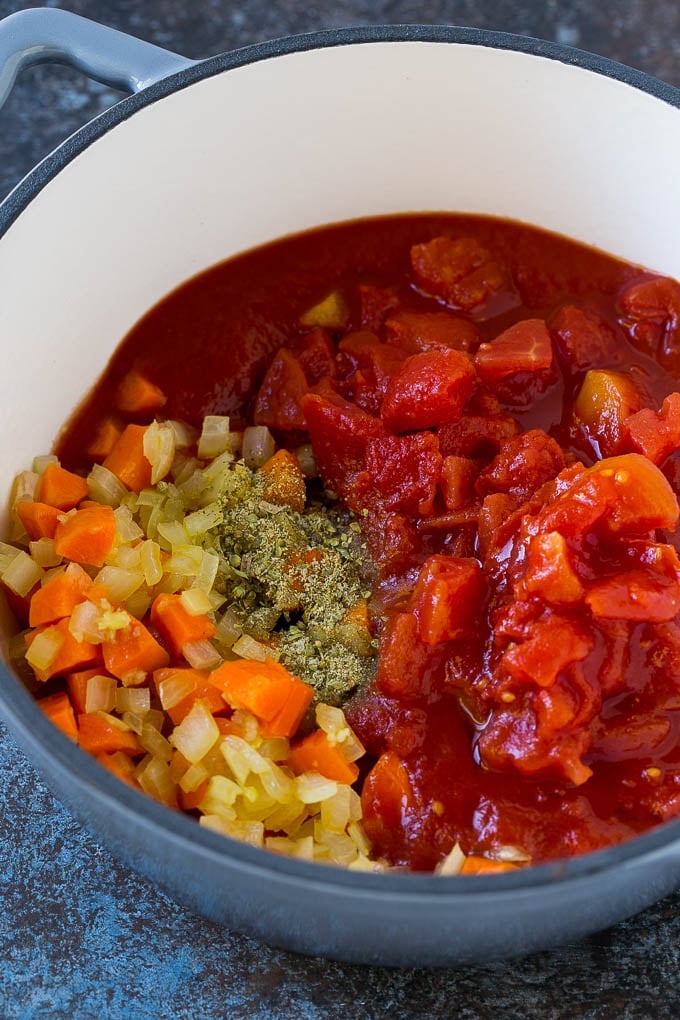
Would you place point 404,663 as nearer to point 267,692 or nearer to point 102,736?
point 267,692

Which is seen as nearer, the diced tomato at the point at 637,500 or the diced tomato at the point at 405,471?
the diced tomato at the point at 637,500

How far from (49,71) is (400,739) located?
230 cm

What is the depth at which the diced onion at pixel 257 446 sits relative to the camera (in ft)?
8.13

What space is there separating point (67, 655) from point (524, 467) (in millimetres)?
961

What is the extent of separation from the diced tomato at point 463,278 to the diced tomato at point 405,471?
468mm

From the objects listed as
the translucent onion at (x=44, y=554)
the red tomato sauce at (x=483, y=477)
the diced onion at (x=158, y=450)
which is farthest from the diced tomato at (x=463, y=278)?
the translucent onion at (x=44, y=554)

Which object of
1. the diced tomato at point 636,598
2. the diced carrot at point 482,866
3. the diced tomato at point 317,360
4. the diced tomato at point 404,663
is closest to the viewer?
the diced carrot at point 482,866

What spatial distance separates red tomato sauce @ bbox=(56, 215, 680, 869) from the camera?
2006 millimetres

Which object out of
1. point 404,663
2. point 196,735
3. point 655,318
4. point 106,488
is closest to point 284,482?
point 106,488

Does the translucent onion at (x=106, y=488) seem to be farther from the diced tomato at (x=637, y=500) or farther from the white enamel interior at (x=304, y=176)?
the diced tomato at (x=637, y=500)

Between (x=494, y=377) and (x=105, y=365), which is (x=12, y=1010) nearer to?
(x=105, y=365)

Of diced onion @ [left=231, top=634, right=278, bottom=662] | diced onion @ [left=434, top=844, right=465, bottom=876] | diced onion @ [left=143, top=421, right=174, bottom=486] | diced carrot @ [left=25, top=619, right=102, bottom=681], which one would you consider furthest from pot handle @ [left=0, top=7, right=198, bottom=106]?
diced onion @ [left=434, top=844, right=465, bottom=876]

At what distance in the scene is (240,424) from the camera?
2.56 meters

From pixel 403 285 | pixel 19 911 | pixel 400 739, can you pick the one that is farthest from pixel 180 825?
pixel 403 285
